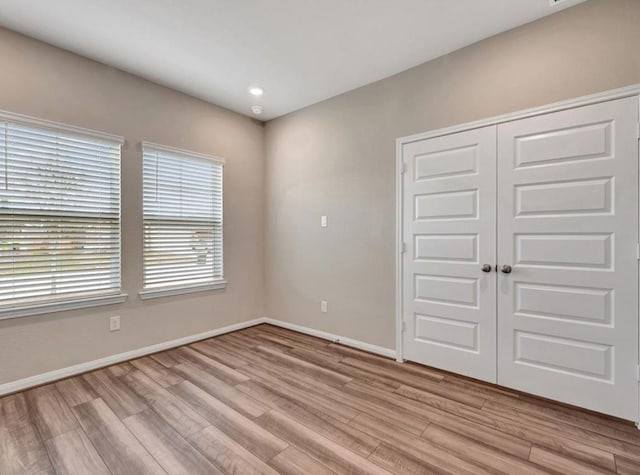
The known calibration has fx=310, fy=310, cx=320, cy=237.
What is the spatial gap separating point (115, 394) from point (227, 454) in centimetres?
122

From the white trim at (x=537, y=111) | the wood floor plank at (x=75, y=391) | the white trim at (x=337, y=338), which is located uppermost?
the white trim at (x=537, y=111)

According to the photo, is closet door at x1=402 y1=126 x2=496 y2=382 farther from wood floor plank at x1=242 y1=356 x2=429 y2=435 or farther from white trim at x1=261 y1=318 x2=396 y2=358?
wood floor plank at x1=242 y1=356 x2=429 y2=435

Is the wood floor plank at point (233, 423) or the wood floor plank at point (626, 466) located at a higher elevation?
the wood floor plank at point (233, 423)

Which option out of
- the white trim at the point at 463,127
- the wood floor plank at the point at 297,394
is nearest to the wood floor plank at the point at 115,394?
the wood floor plank at the point at 297,394

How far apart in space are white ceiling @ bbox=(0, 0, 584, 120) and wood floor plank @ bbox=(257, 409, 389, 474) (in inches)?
111

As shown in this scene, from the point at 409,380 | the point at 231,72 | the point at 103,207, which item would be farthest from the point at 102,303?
the point at 409,380

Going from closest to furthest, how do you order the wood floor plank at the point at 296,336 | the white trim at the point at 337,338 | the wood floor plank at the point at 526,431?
the wood floor plank at the point at 526,431
the white trim at the point at 337,338
the wood floor plank at the point at 296,336

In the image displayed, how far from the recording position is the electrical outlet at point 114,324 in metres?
2.91

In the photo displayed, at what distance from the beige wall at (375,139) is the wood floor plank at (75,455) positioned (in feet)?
7.56

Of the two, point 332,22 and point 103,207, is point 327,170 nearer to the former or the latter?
point 332,22

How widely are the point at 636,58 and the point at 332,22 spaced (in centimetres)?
200

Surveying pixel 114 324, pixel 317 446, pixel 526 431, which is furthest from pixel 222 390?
pixel 526 431

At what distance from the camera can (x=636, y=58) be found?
1.96 meters

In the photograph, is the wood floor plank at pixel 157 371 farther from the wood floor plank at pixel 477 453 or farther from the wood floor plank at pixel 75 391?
the wood floor plank at pixel 477 453
